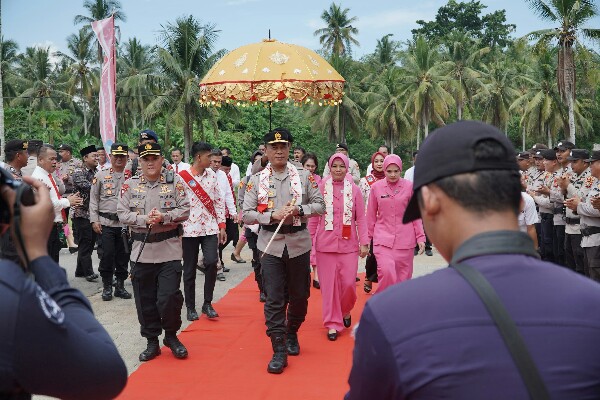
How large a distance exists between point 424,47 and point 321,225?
53.5 metres

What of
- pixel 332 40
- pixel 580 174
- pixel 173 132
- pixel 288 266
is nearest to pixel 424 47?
pixel 332 40

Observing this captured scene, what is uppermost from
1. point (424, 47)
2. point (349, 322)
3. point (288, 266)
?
point (424, 47)

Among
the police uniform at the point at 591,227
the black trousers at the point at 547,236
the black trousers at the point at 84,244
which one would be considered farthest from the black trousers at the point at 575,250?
the black trousers at the point at 84,244

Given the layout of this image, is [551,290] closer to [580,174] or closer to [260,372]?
[260,372]

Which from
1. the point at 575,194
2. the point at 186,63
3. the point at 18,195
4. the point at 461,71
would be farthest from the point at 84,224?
the point at 461,71

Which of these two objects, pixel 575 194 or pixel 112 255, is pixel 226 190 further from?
pixel 575 194

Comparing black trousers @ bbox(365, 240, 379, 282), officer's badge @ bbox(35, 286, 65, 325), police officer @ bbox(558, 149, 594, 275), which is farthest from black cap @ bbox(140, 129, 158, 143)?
officer's badge @ bbox(35, 286, 65, 325)

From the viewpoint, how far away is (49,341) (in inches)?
61.9

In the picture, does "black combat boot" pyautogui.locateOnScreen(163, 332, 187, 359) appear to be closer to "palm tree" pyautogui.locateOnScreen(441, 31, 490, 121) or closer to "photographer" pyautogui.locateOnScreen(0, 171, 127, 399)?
"photographer" pyautogui.locateOnScreen(0, 171, 127, 399)

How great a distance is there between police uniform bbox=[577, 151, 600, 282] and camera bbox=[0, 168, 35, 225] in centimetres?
749

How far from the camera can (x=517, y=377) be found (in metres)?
1.41

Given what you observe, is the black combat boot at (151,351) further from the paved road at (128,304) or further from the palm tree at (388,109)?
the palm tree at (388,109)

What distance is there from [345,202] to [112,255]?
3.48 m

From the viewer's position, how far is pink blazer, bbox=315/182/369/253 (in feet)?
25.5
